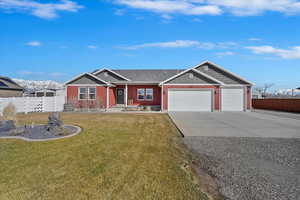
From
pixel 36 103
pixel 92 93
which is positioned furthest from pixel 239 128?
pixel 36 103

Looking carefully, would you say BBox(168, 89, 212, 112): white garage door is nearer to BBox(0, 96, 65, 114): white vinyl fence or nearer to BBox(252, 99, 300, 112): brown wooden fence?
BBox(252, 99, 300, 112): brown wooden fence

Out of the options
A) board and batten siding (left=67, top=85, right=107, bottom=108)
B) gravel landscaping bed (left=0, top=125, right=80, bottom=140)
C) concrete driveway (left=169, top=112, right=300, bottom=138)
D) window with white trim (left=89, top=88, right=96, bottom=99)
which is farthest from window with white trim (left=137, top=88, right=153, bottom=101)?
gravel landscaping bed (left=0, top=125, right=80, bottom=140)

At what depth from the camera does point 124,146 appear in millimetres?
5891

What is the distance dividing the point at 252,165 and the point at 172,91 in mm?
13478

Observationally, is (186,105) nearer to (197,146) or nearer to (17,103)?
(197,146)

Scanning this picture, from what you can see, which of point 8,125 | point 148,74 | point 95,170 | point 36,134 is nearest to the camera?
point 95,170

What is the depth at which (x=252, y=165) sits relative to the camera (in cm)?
456

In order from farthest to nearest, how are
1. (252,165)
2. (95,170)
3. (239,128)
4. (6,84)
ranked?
(6,84)
(239,128)
(252,165)
(95,170)

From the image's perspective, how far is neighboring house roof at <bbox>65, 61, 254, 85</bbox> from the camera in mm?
17734

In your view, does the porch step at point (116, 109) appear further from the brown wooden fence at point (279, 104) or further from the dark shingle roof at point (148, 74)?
the brown wooden fence at point (279, 104)

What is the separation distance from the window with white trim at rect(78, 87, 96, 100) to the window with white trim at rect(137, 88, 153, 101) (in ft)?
17.6

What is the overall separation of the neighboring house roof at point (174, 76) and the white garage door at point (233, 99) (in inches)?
41.6

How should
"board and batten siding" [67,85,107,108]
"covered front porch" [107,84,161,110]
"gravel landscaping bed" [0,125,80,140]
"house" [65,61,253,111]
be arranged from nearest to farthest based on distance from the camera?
"gravel landscaping bed" [0,125,80,140]
"house" [65,61,253,111]
"board and batten siding" [67,85,107,108]
"covered front porch" [107,84,161,110]

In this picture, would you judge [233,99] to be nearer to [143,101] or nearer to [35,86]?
[143,101]
